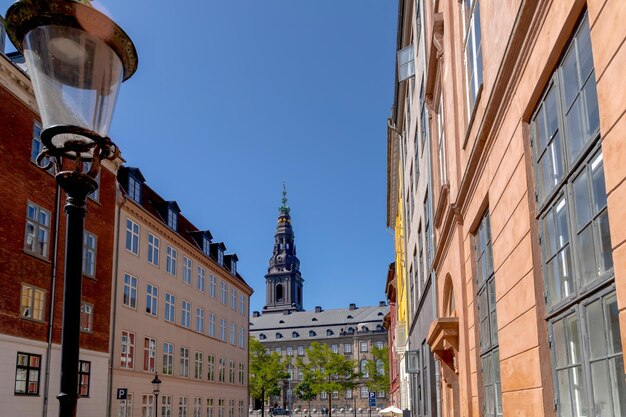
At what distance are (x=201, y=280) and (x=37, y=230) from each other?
839 inches

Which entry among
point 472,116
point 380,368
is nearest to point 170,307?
point 472,116

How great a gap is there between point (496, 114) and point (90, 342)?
25207 mm

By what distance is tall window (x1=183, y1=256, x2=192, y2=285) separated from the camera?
4348 cm

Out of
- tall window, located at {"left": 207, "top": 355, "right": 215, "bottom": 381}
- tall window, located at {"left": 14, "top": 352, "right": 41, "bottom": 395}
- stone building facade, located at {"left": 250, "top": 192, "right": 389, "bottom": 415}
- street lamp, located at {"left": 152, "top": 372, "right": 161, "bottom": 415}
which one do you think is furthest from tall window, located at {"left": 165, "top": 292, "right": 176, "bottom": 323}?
stone building facade, located at {"left": 250, "top": 192, "right": 389, "bottom": 415}

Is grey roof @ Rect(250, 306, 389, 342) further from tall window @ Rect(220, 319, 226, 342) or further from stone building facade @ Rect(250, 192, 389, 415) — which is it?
tall window @ Rect(220, 319, 226, 342)

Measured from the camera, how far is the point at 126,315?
34.1m

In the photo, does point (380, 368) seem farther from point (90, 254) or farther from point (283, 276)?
point (90, 254)

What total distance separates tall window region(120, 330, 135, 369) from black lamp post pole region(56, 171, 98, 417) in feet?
100

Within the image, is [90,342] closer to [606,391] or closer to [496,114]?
[496,114]

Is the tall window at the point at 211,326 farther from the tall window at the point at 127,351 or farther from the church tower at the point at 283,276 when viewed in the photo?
the church tower at the point at 283,276

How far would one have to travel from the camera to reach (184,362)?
42875 millimetres

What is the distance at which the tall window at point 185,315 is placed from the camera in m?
42.9

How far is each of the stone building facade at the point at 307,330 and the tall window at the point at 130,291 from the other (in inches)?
3333

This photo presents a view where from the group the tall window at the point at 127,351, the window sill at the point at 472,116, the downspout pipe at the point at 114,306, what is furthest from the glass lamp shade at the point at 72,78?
the tall window at the point at 127,351
